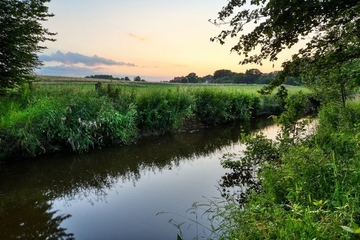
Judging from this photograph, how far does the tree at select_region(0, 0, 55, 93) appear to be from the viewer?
706 cm

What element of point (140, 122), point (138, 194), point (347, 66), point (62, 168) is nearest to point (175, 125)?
point (140, 122)

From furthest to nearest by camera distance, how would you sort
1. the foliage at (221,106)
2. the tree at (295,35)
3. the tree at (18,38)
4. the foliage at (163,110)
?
1. the foliage at (221,106)
2. the foliage at (163,110)
3. the tree at (18,38)
4. the tree at (295,35)

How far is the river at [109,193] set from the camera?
4.20 metres

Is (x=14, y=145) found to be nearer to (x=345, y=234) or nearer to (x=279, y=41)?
(x=279, y=41)

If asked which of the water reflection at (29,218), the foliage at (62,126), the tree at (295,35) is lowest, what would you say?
the water reflection at (29,218)

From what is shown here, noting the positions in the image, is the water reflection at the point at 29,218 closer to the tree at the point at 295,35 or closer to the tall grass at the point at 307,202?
the tall grass at the point at 307,202

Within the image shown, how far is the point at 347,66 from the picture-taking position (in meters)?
5.44

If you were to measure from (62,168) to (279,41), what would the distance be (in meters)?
5.83

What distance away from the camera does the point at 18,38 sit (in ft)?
23.9

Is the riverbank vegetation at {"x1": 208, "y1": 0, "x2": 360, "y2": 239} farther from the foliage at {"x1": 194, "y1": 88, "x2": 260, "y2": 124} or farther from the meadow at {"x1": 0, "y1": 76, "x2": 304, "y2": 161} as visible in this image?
the foliage at {"x1": 194, "y1": 88, "x2": 260, "y2": 124}

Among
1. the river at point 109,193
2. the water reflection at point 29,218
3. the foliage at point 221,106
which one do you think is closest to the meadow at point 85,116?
the foliage at point 221,106

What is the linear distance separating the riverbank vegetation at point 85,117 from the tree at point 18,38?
45.9 inches

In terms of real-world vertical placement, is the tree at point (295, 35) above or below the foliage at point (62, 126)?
above

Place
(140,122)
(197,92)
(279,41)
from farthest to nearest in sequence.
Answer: (197,92) → (140,122) → (279,41)
